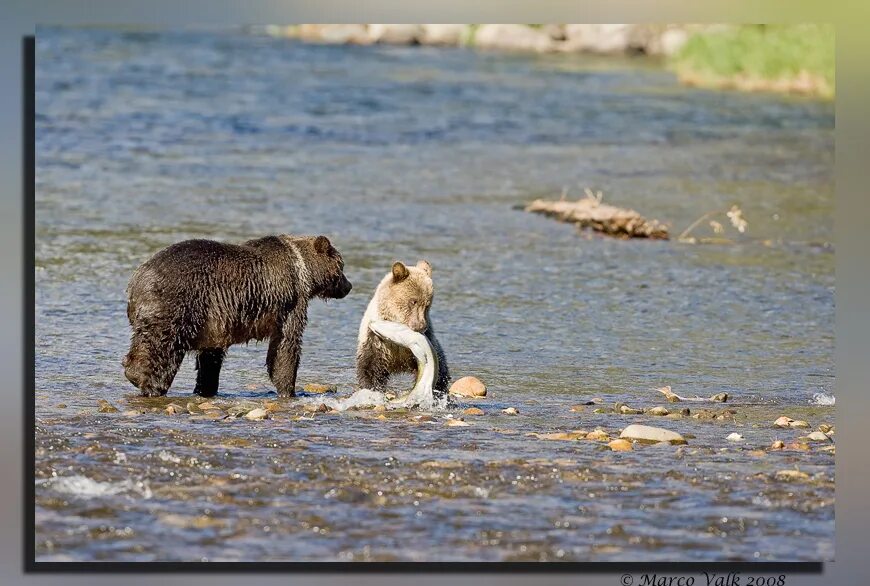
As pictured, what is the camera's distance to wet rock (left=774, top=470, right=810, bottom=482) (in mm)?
7301

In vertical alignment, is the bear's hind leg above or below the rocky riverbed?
above

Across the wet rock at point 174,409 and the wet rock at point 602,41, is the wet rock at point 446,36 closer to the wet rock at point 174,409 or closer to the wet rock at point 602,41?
the wet rock at point 602,41

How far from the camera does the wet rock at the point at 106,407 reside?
27.5ft

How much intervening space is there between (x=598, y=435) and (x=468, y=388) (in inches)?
57.4

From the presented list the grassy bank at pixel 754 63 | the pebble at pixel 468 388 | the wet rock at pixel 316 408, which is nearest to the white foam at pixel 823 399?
the pebble at pixel 468 388

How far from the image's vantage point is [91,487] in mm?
7047

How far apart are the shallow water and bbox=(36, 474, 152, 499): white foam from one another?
0.7 inches

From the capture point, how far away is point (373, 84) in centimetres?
1873

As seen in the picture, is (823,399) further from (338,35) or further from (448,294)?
(338,35)

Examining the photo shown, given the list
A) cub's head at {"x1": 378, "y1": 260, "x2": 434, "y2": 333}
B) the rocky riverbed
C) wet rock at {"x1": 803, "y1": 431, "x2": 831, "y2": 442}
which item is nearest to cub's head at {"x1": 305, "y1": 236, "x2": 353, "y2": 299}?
cub's head at {"x1": 378, "y1": 260, "x2": 434, "y2": 333}

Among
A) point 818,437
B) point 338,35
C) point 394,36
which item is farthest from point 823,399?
point 394,36

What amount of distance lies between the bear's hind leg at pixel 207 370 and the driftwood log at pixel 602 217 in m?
5.57

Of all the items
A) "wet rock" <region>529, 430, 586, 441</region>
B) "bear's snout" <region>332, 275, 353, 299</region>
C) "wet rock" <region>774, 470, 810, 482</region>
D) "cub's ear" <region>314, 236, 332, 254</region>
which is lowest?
"wet rock" <region>529, 430, 586, 441</region>

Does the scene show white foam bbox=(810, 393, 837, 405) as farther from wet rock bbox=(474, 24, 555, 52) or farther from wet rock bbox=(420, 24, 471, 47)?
wet rock bbox=(420, 24, 471, 47)
